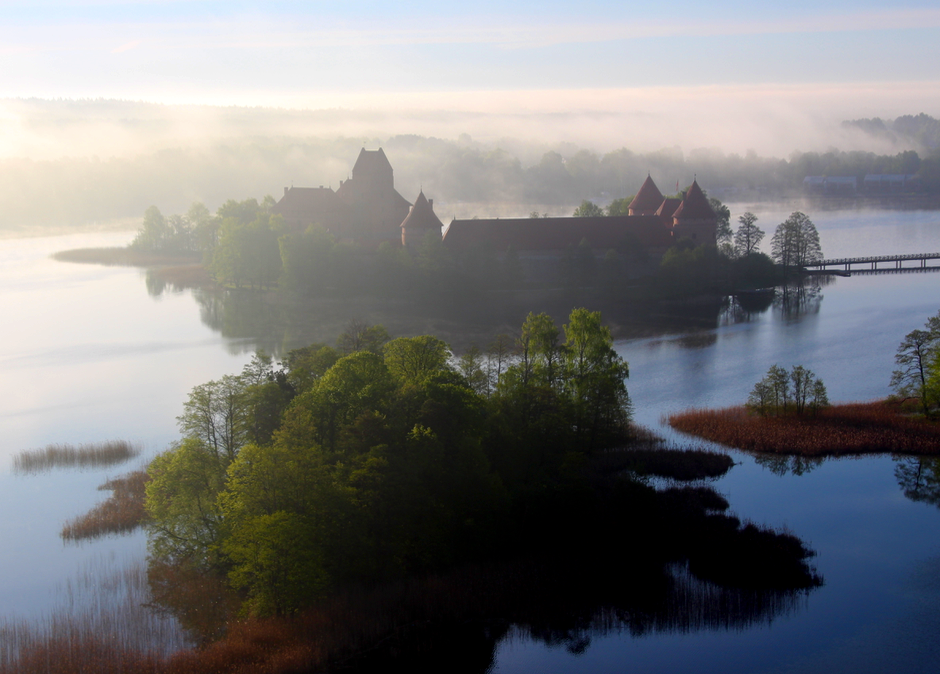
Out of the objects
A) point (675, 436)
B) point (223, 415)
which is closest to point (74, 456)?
point (223, 415)

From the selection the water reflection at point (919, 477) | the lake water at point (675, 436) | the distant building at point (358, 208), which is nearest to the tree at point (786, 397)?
the lake water at point (675, 436)

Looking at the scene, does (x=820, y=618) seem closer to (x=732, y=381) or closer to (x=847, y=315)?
(x=732, y=381)

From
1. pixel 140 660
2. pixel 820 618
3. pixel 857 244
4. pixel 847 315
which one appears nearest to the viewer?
pixel 140 660

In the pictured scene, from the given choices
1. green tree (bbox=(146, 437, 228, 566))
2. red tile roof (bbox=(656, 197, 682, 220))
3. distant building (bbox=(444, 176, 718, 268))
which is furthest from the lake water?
red tile roof (bbox=(656, 197, 682, 220))

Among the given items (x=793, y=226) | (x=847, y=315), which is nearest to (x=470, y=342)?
(x=847, y=315)

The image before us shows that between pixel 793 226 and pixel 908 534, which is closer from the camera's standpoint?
pixel 908 534

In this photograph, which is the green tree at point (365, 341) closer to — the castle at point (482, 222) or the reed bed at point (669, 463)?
the reed bed at point (669, 463)
